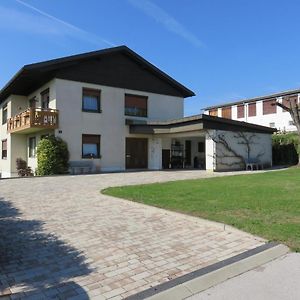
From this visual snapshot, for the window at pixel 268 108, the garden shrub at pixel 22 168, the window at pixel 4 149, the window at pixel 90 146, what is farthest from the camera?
the window at pixel 268 108

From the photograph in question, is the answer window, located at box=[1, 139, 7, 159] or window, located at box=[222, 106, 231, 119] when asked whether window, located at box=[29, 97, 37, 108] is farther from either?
window, located at box=[222, 106, 231, 119]

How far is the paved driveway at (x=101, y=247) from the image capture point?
4117 mm

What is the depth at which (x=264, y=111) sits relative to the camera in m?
45.0

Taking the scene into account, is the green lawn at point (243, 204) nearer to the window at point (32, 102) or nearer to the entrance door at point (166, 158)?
the entrance door at point (166, 158)

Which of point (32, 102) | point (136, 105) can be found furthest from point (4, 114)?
point (136, 105)

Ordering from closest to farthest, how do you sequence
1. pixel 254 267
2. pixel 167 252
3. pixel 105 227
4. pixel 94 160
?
pixel 254 267, pixel 167 252, pixel 105 227, pixel 94 160

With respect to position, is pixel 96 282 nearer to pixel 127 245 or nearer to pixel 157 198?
pixel 127 245

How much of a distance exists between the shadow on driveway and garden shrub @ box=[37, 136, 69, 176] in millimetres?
14105

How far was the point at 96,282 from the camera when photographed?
4160mm

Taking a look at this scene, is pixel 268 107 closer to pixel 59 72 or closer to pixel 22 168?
pixel 59 72

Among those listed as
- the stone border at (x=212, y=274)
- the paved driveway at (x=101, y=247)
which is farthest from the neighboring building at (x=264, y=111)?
the stone border at (x=212, y=274)

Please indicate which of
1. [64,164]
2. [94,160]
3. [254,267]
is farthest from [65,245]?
[94,160]

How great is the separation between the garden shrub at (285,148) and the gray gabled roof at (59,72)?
734 cm

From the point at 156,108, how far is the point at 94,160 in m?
6.46
